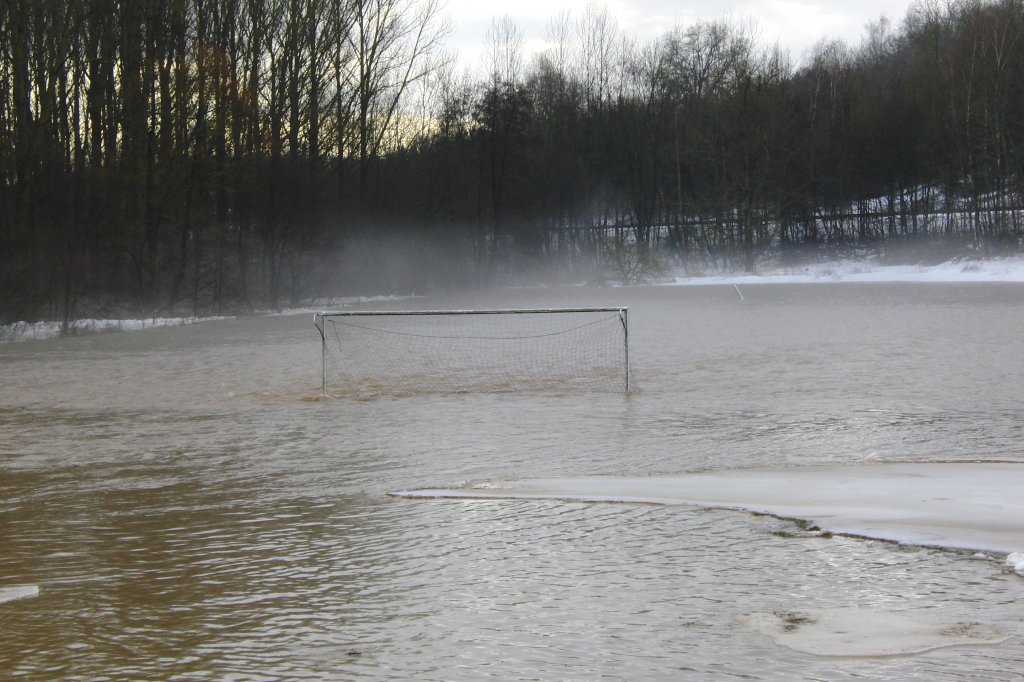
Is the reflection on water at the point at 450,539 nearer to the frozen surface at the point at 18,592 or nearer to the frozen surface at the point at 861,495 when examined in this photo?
the frozen surface at the point at 18,592

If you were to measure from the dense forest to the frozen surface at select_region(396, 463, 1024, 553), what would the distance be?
993 inches

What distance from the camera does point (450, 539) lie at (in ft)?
23.7

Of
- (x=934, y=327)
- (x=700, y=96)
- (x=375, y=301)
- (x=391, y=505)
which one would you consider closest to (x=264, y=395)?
(x=391, y=505)

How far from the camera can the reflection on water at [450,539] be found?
5.09 meters

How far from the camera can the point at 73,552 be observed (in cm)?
710

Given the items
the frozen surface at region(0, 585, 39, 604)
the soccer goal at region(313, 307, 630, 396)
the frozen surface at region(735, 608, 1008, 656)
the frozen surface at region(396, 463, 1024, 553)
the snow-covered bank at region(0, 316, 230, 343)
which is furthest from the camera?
the snow-covered bank at region(0, 316, 230, 343)

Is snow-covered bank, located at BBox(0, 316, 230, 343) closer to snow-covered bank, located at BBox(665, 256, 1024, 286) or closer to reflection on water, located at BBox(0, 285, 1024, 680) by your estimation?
reflection on water, located at BBox(0, 285, 1024, 680)

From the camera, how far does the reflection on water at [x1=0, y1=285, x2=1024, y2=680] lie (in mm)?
5090

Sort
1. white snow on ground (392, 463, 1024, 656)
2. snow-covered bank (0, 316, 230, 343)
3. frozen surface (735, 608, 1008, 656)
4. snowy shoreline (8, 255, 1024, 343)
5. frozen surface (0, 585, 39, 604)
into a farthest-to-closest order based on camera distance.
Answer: snowy shoreline (8, 255, 1024, 343)
snow-covered bank (0, 316, 230, 343)
frozen surface (0, 585, 39, 604)
white snow on ground (392, 463, 1024, 656)
frozen surface (735, 608, 1008, 656)

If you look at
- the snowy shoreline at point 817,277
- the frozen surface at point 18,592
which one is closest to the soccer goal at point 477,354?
the snowy shoreline at point 817,277

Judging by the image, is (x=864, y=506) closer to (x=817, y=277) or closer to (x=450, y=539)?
(x=450, y=539)

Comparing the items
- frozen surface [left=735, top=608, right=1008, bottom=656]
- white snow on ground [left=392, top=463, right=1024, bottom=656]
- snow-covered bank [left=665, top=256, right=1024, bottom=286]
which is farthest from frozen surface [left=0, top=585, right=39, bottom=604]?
snow-covered bank [left=665, top=256, right=1024, bottom=286]

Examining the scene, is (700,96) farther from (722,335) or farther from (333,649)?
(333,649)

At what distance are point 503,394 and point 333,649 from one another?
34.6ft
